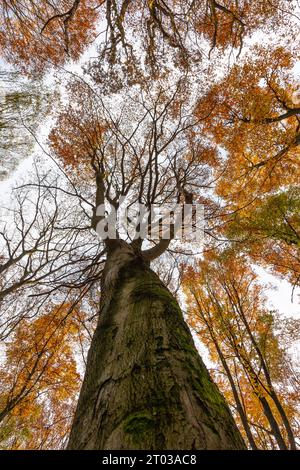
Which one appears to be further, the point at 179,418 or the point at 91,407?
the point at 91,407

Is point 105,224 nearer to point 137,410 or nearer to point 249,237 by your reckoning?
point 137,410

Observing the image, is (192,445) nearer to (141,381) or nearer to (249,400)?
(141,381)

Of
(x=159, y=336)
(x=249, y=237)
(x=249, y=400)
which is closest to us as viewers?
(x=159, y=336)

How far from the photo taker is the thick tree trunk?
34.1 inches

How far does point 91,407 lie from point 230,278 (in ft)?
27.6

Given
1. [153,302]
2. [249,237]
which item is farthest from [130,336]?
[249,237]

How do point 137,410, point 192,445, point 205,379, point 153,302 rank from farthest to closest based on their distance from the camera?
point 153,302
point 205,379
point 137,410
point 192,445

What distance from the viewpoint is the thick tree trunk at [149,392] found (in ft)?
2.84

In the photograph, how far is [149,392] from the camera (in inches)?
41.6

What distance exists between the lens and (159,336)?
4.81ft

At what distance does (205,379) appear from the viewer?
126 cm

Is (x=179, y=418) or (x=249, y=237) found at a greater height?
(x=249, y=237)

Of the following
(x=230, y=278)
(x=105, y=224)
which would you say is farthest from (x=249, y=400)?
(x=105, y=224)
